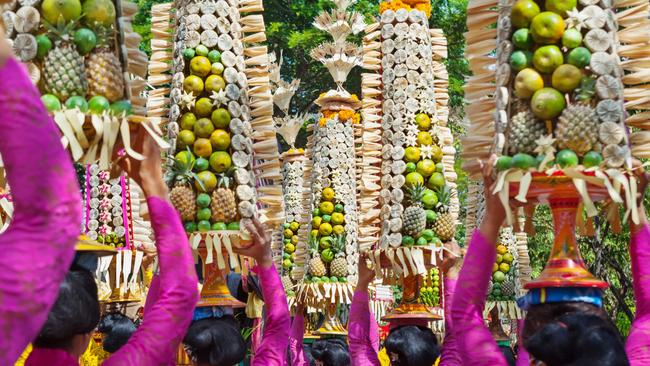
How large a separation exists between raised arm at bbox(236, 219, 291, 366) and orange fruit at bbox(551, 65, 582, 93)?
1.46 metres

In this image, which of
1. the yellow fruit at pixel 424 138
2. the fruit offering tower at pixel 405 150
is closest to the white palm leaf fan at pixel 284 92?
the fruit offering tower at pixel 405 150

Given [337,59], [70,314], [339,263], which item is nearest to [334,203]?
[339,263]

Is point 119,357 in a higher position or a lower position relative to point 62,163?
lower

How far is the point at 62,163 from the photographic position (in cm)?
163

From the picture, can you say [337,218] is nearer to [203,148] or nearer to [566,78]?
[203,148]

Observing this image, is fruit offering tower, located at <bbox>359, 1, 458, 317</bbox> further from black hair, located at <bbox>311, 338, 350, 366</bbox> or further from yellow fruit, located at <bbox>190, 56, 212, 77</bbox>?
yellow fruit, located at <bbox>190, 56, 212, 77</bbox>

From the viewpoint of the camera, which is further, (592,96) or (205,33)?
(205,33)

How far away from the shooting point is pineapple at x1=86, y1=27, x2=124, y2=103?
3.18 metres

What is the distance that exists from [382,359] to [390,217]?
2370 millimetres

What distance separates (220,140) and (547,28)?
1.84 m

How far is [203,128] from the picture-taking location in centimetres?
482

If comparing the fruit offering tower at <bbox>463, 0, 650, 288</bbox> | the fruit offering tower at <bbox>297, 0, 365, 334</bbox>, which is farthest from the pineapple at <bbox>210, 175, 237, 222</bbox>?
the fruit offering tower at <bbox>297, 0, 365, 334</bbox>

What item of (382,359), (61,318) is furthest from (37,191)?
(382,359)

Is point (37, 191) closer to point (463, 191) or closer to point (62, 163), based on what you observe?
point (62, 163)
